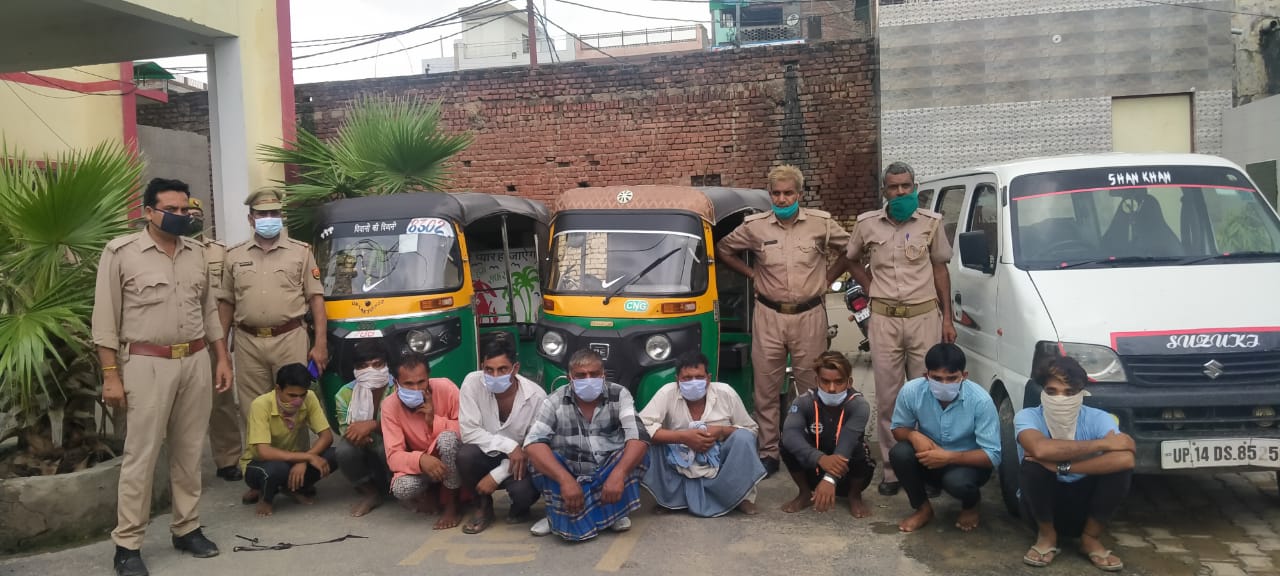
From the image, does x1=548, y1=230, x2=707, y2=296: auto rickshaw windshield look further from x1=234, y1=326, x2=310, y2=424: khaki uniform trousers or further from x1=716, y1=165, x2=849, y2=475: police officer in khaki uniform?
x1=234, y1=326, x2=310, y2=424: khaki uniform trousers

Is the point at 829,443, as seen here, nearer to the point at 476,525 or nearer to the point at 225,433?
the point at 476,525

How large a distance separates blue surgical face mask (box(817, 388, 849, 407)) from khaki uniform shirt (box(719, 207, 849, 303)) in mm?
1043

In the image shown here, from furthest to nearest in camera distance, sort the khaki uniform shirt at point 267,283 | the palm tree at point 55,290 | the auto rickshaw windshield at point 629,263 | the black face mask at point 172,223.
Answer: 1. the auto rickshaw windshield at point 629,263
2. the khaki uniform shirt at point 267,283
3. the palm tree at point 55,290
4. the black face mask at point 172,223

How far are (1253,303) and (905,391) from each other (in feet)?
6.05

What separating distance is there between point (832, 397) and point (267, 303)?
3.91 m

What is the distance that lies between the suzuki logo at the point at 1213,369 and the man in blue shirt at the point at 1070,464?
1.89ft

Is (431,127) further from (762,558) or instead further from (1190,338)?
(1190,338)

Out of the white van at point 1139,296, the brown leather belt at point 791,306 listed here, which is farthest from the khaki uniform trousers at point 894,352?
the brown leather belt at point 791,306

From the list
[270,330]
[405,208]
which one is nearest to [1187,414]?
[405,208]

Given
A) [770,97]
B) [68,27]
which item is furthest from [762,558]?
[770,97]

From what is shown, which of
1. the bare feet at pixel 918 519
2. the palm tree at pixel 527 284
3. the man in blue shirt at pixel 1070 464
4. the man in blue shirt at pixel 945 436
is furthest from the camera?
the palm tree at pixel 527 284

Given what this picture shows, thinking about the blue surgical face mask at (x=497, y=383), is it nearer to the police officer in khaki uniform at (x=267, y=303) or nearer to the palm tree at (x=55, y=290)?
the police officer in khaki uniform at (x=267, y=303)

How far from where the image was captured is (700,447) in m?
5.81

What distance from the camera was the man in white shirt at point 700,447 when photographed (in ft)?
19.2
